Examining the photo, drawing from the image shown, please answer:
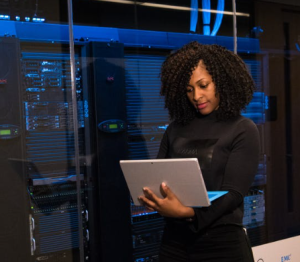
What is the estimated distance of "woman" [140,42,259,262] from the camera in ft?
4.85

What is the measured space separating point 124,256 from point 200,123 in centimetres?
149

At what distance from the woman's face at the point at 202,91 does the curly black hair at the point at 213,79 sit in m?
0.02

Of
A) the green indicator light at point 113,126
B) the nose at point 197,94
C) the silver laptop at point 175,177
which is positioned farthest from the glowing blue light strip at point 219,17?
the silver laptop at point 175,177

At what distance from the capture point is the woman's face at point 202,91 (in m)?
1.69

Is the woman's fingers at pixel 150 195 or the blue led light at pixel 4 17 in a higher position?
the blue led light at pixel 4 17

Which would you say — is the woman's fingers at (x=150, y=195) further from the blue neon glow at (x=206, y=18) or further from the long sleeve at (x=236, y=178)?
the blue neon glow at (x=206, y=18)

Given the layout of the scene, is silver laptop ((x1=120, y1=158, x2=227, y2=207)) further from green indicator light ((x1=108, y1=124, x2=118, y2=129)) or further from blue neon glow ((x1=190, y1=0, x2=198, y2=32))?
blue neon glow ((x1=190, y1=0, x2=198, y2=32))

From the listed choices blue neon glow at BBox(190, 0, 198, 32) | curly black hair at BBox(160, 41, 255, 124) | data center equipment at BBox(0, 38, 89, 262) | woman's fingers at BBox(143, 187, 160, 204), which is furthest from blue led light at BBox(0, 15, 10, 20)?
woman's fingers at BBox(143, 187, 160, 204)

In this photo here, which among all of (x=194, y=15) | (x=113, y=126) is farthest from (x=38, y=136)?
(x=194, y=15)

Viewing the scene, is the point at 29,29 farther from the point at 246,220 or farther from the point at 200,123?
the point at 246,220

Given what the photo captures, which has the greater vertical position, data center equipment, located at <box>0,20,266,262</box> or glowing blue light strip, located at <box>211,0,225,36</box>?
glowing blue light strip, located at <box>211,0,225,36</box>

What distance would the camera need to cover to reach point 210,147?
5.23 ft

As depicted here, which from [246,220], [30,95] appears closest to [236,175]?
[30,95]

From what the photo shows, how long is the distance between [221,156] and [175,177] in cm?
27
